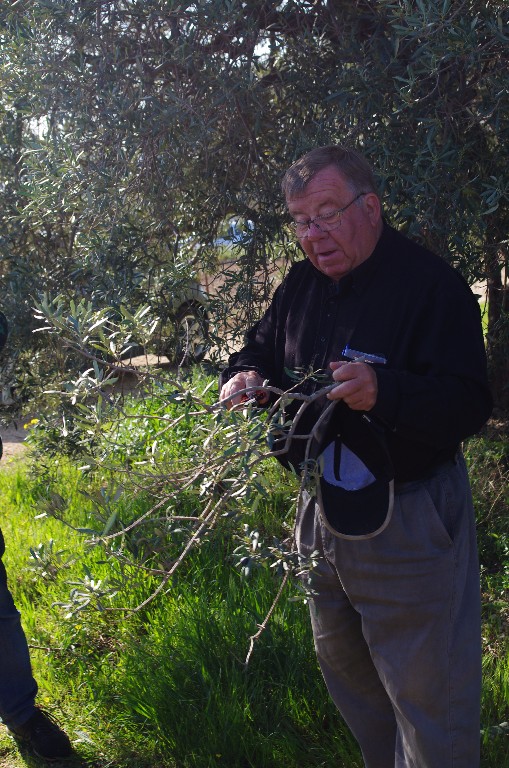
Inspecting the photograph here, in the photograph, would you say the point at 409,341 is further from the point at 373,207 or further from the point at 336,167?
the point at 336,167

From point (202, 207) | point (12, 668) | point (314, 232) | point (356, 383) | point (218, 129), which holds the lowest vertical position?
point (12, 668)

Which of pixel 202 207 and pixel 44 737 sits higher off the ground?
pixel 202 207

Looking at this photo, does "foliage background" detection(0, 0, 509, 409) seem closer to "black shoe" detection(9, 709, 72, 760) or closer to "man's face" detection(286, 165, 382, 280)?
"man's face" detection(286, 165, 382, 280)

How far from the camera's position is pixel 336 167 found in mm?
2447

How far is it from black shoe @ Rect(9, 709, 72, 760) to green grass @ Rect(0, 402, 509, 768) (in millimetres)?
77

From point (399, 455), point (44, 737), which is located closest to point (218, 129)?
point (399, 455)

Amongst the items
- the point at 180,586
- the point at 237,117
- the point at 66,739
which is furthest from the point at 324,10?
the point at 66,739

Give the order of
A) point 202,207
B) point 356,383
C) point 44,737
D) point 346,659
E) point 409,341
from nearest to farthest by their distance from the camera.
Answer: point 356,383 → point 409,341 → point 346,659 → point 44,737 → point 202,207

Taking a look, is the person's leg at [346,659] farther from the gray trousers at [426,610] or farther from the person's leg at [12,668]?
the person's leg at [12,668]

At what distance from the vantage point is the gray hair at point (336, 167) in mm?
2449

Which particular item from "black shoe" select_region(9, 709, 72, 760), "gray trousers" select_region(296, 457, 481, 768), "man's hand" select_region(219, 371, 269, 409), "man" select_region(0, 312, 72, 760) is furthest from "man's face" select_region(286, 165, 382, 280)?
"black shoe" select_region(9, 709, 72, 760)

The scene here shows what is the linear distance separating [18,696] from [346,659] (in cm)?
149

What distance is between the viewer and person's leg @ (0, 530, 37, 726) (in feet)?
11.1

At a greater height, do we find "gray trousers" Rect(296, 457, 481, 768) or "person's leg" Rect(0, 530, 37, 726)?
"gray trousers" Rect(296, 457, 481, 768)
